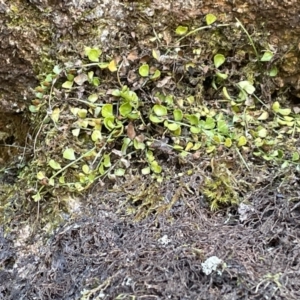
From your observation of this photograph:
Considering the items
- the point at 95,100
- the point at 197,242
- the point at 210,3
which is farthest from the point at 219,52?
the point at 197,242

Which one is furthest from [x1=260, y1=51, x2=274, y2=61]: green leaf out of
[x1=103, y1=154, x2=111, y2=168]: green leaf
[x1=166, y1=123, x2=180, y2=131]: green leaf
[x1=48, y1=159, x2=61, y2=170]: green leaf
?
[x1=48, y1=159, x2=61, y2=170]: green leaf

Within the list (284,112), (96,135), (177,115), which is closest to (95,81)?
(96,135)

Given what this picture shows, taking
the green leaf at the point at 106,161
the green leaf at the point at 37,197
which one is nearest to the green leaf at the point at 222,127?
the green leaf at the point at 106,161

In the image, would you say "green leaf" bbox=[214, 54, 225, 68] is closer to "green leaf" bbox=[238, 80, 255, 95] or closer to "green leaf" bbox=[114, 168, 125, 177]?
"green leaf" bbox=[238, 80, 255, 95]

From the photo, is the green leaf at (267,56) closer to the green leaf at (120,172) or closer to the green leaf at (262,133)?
the green leaf at (262,133)

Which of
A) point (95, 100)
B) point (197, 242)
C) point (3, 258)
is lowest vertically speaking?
point (3, 258)

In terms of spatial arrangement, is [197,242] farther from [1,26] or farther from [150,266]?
[1,26]
